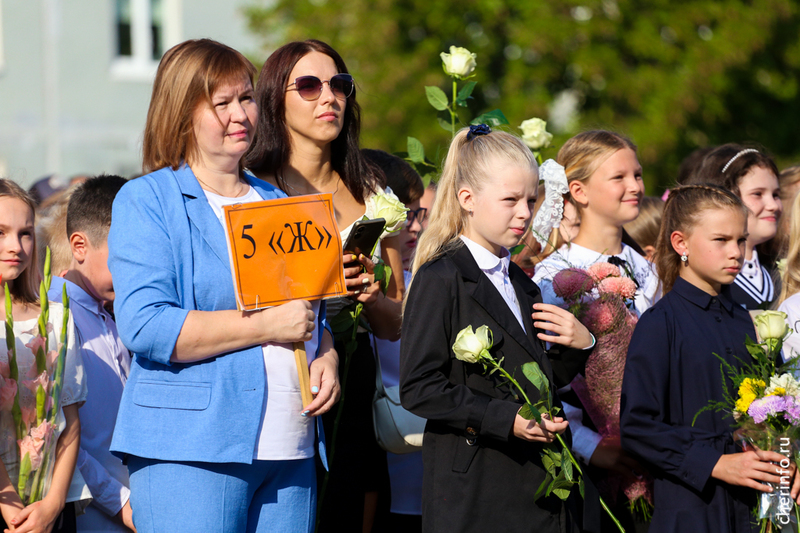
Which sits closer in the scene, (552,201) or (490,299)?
(490,299)

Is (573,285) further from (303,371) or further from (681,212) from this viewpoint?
(303,371)

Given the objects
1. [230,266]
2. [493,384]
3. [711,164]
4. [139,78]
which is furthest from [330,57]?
[139,78]

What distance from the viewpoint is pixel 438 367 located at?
285cm

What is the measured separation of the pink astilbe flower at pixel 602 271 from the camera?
11.3ft

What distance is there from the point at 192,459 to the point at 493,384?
41.2 inches

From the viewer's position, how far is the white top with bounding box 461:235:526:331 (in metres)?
3.07

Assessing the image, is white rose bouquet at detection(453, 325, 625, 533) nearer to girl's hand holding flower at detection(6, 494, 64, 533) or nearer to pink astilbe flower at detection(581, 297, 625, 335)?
pink astilbe flower at detection(581, 297, 625, 335)

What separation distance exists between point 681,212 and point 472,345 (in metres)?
1.52

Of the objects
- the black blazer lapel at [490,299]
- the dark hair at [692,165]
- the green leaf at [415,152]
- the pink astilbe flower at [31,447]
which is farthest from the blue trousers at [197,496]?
the dark hair at [692,165]

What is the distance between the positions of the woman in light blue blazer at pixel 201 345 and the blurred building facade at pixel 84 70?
45.7 ft

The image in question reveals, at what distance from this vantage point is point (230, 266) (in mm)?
2615

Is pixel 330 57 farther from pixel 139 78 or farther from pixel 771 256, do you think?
pixel 139 78

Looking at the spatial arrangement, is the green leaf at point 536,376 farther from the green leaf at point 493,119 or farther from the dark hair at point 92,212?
the dark hair at point 92,212

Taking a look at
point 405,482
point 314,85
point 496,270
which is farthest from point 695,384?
point 314,85
